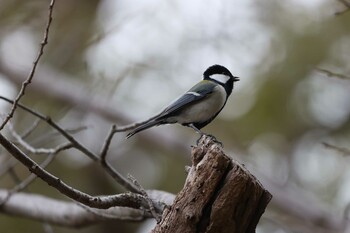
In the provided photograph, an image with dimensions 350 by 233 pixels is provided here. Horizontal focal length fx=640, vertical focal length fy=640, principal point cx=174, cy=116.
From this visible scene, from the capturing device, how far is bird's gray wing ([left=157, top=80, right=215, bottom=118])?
3.08 metres

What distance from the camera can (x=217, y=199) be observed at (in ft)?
6.31

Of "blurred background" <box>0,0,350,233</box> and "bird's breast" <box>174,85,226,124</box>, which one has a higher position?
"blurred background" <box>0,0,350,233</box>

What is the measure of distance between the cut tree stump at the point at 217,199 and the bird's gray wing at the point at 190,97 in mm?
1072

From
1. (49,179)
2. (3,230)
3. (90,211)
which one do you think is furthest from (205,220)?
(3,230)

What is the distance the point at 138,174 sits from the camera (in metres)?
5.84

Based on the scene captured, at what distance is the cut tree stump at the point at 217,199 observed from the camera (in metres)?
1.91

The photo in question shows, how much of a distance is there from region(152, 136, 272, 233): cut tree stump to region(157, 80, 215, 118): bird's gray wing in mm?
1072

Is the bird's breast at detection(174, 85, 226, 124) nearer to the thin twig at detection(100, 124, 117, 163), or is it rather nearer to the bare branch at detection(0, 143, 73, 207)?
the thin twig at detection(100, 124, 117, 163)

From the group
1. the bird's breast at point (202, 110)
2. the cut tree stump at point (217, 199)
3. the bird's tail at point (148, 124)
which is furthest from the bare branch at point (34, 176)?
the cut tree stump at point (217, 199)

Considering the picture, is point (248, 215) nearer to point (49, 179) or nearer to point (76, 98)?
point (49, 179)

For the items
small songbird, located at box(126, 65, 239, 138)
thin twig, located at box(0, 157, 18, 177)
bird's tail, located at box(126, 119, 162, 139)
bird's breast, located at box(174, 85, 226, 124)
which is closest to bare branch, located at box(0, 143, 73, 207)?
thin twig, located at box(0, 157, 18, 177)

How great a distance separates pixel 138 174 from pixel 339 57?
6.77 ft

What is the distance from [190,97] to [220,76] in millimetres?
307

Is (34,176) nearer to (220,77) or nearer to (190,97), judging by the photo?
(190,97)
